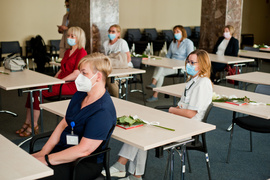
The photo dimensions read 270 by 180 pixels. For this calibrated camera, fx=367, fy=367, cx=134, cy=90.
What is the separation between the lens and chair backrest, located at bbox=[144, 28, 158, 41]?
12258 millimetres

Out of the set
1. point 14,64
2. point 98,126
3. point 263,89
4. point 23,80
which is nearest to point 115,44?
point 14,64

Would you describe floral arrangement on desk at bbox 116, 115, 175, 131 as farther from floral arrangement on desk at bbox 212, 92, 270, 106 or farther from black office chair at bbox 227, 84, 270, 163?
black office chair at bbox 227, 84, 270, 163

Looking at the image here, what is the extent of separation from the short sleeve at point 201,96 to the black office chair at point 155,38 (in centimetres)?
873

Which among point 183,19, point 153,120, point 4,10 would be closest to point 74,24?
point 4,10

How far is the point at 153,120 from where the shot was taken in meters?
3.17

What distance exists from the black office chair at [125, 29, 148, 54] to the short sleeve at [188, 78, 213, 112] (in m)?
8.17

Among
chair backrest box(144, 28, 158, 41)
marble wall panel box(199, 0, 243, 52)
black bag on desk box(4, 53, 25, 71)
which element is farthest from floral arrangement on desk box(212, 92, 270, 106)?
chair backrest box(144, 28, 158, 41)

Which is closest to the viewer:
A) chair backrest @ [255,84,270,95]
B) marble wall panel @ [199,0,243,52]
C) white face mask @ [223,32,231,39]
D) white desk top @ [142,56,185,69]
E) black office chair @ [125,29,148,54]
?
chair backrest @ [255,84,270,95]

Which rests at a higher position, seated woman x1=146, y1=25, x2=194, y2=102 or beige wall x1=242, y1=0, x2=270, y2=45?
beige wall x1=242, y1=0, x2=270, y2=45

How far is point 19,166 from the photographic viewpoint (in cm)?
218

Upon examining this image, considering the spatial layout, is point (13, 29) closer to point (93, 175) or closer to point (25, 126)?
point (25, 126)

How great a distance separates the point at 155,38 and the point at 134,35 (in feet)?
2.96

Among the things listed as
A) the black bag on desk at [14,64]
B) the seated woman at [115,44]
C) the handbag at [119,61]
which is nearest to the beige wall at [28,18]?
the seated woman at [115,44]

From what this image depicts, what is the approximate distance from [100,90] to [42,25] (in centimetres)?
815
